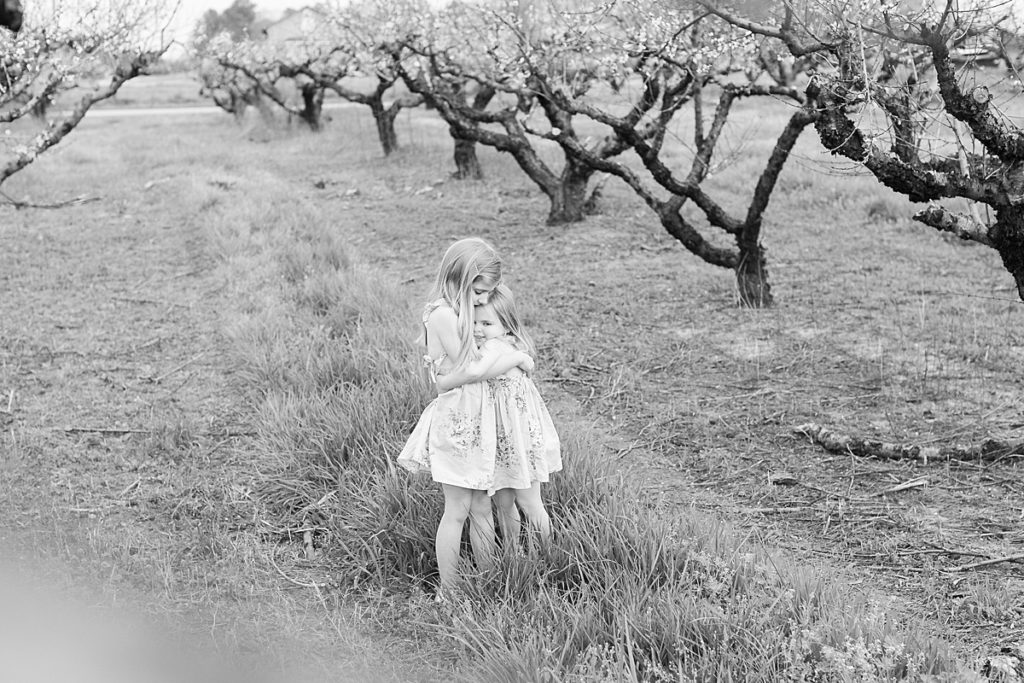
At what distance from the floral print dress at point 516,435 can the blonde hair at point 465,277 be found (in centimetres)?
13

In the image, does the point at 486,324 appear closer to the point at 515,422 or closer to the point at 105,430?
the point at 515,422

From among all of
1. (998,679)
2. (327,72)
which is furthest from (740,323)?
(327,72)

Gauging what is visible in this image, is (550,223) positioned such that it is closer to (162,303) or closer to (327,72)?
(162,303)

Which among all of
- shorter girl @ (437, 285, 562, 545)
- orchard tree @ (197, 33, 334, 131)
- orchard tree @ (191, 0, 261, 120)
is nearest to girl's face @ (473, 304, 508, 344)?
shorter girl @ (437, 285, 562, 545)

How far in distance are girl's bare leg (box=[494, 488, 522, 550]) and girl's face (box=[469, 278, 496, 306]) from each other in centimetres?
77

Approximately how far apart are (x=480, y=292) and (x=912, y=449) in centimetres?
282

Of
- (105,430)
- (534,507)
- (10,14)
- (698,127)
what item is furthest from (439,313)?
(698,127)

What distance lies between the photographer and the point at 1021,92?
4965 millimetres

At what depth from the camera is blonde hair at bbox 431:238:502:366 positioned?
148 inches

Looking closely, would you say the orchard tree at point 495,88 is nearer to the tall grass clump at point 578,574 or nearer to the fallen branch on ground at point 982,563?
the tall grass clump at point 578,574

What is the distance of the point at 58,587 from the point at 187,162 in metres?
18.3

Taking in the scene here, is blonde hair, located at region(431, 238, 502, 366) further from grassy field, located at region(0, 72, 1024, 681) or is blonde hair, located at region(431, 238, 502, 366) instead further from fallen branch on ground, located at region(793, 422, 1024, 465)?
fallen branch on ground, located at region(793, 422, 1024, 465)

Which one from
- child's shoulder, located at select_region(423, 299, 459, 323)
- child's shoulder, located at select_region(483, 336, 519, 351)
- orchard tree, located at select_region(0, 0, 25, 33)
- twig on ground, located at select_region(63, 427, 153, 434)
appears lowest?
twig on ground, located at select_region(63, 427, 153, 434)

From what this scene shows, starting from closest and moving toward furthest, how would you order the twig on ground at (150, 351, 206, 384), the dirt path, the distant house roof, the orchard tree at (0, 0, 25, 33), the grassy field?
the orchard tree at (0, 0, 25, 33), the grassy field, the dirt path, the twig on ground at (150, 351, 206, 384), the distant house roof
